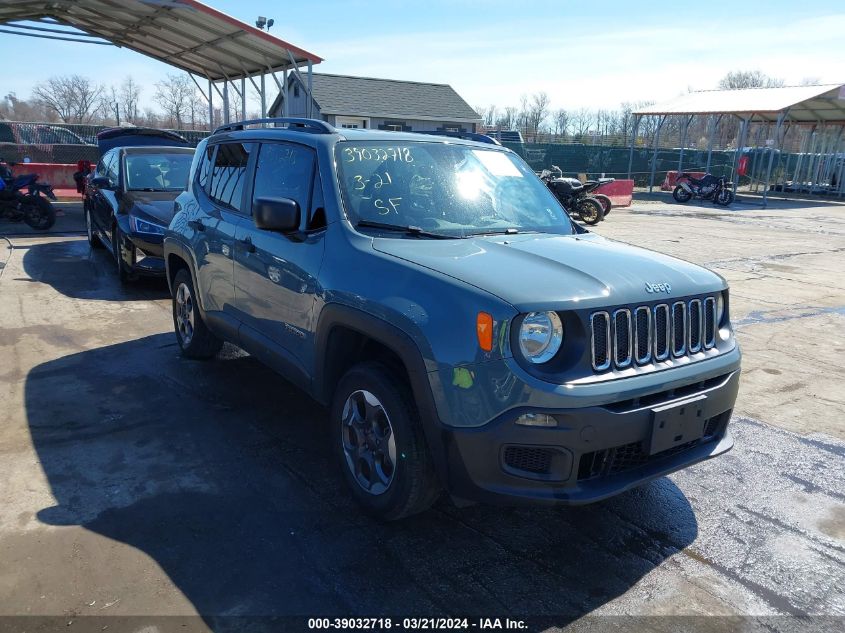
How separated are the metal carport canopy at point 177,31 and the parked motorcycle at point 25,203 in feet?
12.2

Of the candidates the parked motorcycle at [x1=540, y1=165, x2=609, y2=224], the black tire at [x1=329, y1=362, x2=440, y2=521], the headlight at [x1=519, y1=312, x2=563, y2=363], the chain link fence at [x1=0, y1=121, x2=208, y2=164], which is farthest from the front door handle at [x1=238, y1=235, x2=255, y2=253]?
the chain link fence at [x1=0, y1=121, x2=208, y2=164]

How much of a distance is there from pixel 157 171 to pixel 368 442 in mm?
7342

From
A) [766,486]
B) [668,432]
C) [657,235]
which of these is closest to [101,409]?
[668,432]

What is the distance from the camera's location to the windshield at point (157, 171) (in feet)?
29.5

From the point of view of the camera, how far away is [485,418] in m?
2.69

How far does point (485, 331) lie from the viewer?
8.75 feet

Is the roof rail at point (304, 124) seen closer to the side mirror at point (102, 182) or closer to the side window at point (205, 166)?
the side window at point (205, 166)

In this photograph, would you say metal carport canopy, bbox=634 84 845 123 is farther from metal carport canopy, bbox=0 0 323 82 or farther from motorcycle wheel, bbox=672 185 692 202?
metal carport canopy, bbox=0 0 323 82

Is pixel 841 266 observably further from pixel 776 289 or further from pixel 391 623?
pixel 391 623

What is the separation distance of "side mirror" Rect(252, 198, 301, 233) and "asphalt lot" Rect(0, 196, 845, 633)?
145cm

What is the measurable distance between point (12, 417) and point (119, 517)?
1769 millimetres

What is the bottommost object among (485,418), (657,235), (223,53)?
(657,235)

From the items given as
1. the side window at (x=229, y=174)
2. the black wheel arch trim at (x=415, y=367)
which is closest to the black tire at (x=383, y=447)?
the black wheel arch trim at (x=415, y=367)

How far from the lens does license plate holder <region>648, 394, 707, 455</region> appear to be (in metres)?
2.81
